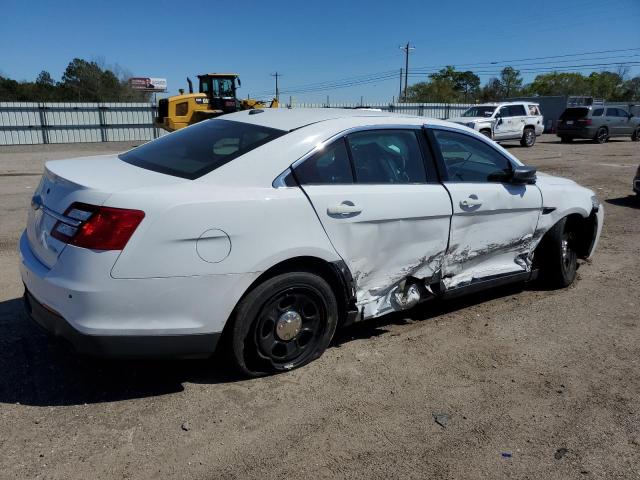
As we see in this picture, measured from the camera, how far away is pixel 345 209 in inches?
129

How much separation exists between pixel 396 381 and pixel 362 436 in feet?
2.10

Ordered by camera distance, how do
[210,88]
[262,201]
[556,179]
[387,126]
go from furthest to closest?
1. [210,88]
2. [556,179]
3. [387,126]
4. [262,201]

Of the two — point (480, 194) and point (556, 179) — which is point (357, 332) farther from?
point (556, 179)

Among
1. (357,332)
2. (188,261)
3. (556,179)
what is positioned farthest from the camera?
(556,179)

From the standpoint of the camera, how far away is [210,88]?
2420 cm

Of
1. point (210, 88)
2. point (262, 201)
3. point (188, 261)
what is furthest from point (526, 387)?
point (210, 88)

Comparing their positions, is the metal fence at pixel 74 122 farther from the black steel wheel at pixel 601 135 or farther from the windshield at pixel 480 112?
the black steel wheel at pixel 601 135

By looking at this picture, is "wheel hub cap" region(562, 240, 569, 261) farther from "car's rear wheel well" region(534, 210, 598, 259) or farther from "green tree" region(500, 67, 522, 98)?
"green tree" region(500, 67, 522, 98)

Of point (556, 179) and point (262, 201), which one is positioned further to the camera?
point (556, 179)

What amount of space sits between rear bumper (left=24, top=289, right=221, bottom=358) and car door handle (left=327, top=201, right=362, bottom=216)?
1.02 metres

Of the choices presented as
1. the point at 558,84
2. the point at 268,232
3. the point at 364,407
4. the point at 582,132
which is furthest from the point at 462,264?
the point at 558,84

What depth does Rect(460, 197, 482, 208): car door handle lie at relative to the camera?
395 cm

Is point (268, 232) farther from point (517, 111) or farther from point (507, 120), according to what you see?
point (517, 111)

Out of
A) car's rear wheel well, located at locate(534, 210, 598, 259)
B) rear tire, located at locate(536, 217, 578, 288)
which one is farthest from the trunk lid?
car's rear wheel well, located at locate(534, 210, 598, 259)
